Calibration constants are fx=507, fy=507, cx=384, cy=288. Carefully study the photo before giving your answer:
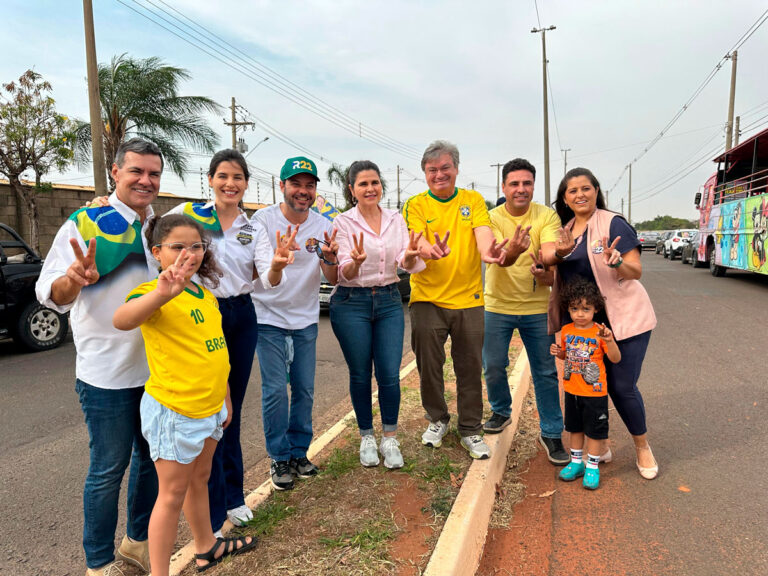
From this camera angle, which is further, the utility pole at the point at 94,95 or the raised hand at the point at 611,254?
the utility pole at the point at 94,95

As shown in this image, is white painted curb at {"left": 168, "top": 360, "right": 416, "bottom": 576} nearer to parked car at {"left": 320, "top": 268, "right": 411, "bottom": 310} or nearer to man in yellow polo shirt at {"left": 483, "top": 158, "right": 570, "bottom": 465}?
man in yellow polo shirt at {"left": 483, "top": 158, "right": 570, "bottom": 465}

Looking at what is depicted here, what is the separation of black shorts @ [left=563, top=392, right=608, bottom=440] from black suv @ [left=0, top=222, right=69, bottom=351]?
24.6 ft

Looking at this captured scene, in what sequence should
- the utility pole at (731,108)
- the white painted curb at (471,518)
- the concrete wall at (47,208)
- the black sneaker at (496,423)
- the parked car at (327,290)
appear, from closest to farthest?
1. the white painted curb at (471,518)
2. the black sneaker at (496,423)
3. the parked car at (327,290)
4. the concrete wall at (47,208)
5. the utility pole at (731,108)

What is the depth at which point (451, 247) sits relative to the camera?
3.55 m

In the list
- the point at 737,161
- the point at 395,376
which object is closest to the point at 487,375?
the point at 395,376

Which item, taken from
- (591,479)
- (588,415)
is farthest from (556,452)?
(588,415)

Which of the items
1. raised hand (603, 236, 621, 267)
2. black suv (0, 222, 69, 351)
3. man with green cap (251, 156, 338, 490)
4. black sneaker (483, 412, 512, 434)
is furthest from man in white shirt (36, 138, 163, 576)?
black suv (0, 222, 69, 351)

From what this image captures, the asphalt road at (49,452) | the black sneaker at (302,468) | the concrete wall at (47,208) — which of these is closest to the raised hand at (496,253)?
the black sneaker at (302,468)

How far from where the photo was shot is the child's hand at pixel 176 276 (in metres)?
1.97

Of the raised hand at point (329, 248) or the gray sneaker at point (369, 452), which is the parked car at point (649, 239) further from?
the raised hand at point (329, 248)

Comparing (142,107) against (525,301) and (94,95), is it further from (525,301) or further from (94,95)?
(525,301)

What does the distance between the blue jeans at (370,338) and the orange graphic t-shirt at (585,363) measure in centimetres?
116

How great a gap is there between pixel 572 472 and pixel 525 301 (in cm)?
124

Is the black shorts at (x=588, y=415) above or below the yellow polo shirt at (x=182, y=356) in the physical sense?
below
